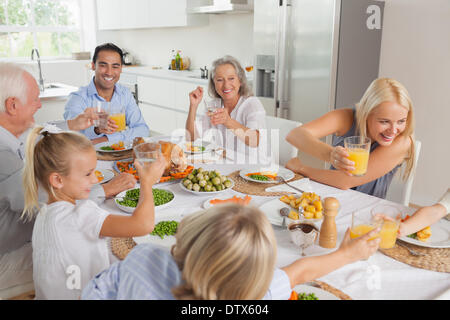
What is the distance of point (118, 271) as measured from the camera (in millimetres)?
943

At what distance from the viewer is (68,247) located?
3.81 ft

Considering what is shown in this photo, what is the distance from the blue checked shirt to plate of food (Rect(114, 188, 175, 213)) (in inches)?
40.6

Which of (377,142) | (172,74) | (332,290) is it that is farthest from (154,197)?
(172,74)

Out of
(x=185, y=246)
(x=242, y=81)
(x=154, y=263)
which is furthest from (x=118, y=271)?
(x=242, y=81)

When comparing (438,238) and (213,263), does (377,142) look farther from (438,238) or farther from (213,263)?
(213,263)

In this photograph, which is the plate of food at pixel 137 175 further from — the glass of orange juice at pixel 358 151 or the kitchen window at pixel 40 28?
the kitchen window at pixel 40 28

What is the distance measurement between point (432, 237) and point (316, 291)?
0.55 meters

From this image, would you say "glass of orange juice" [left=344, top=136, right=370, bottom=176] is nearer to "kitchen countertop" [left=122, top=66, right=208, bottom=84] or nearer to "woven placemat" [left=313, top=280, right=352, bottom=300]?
"woven placemat" [left=313, top=280, right=352, bottom=300]

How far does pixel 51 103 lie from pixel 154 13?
2.32 metres

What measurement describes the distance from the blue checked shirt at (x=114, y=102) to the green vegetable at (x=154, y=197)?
40.9 inches

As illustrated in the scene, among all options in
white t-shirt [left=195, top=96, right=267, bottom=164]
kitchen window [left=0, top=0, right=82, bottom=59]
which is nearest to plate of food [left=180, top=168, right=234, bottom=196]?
white t-shirt [left=195, top=96, right=267, bottom=164]

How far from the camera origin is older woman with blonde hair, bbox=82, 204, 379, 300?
2.48ft

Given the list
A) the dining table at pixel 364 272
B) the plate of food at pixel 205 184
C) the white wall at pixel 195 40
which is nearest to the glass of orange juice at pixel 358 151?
the dining table at pixel 364 272

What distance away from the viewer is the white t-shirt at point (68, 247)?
3.79 ft
